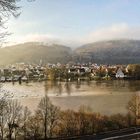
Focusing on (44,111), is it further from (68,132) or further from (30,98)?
(30,98)

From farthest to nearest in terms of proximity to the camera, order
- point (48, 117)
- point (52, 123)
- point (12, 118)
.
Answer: point (48, 117)
point (52, 123)
point (12, 118)

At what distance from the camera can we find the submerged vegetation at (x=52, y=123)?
318 inches

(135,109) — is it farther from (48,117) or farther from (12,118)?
(12,118)

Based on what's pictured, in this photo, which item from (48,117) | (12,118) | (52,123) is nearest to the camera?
(12,118)

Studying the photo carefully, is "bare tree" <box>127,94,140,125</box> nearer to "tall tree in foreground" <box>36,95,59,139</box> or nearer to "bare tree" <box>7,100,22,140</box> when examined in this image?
"tall tree in foreground" <box>36,95,59,139</box>

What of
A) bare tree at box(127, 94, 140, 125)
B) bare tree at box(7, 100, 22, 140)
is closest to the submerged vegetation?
bare tree at box(7, 100, 22, 140)

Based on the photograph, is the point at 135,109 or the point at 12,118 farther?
the point at 135,109

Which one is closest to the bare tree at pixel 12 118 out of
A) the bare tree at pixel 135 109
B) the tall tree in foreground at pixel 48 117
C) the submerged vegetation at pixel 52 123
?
the submerged vegetation at pixel 52 123

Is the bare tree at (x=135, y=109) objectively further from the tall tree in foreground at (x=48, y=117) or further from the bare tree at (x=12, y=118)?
the bare tree at (x=12, y=118)

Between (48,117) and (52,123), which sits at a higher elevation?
(48,117)

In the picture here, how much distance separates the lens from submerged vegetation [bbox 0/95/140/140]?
8078 mm

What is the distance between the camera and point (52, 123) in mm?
8773

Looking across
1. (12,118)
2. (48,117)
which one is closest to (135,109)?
(48,117)

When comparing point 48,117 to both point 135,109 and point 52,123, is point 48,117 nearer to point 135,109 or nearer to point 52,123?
point 52,123
